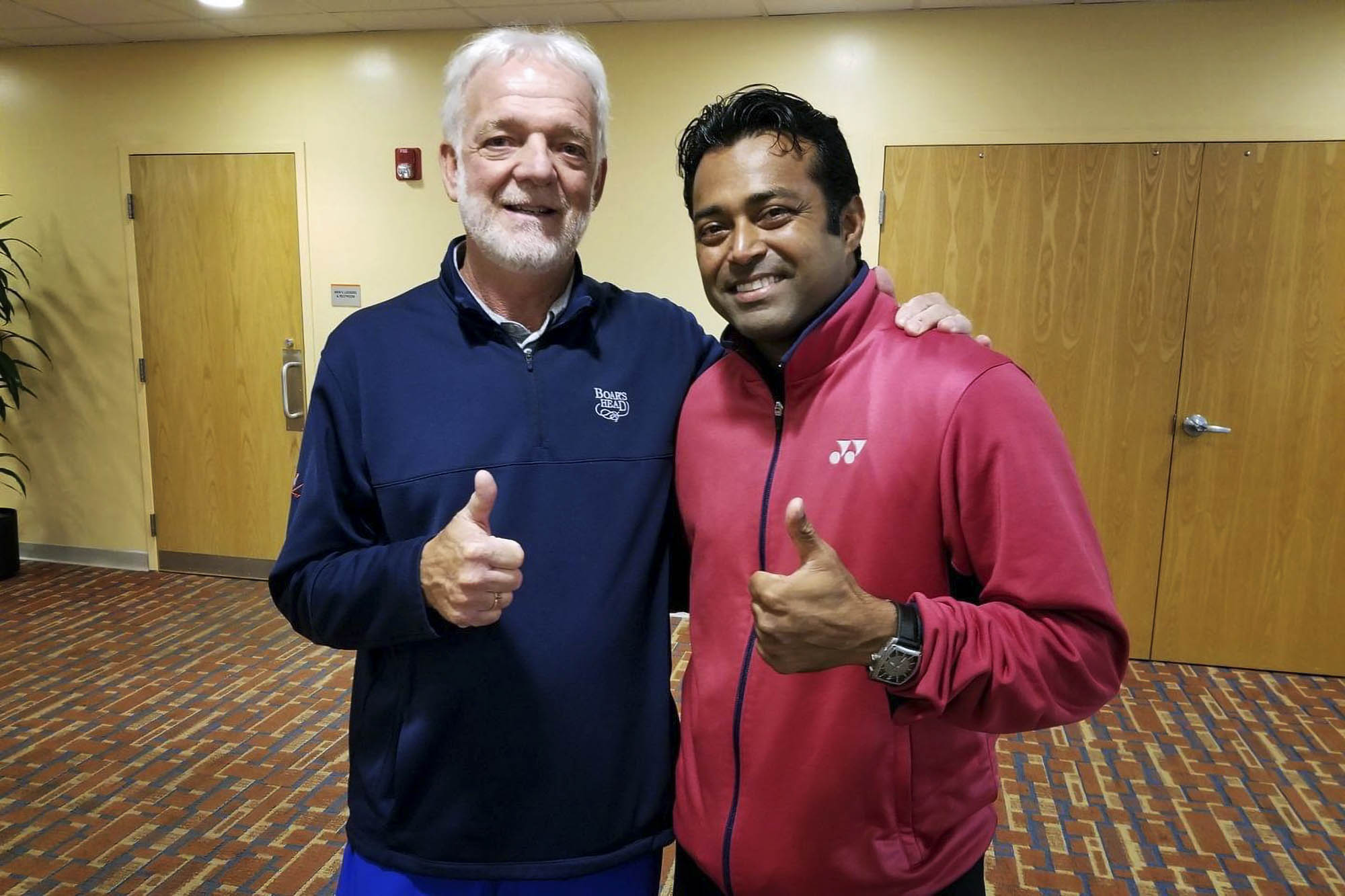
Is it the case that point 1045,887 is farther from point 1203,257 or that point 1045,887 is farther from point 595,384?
point 1203,257

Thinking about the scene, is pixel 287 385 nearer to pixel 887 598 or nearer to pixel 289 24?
pixel 289 24

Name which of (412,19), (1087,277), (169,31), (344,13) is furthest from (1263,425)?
(169,31)

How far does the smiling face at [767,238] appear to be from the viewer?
1213mm

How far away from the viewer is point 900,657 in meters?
1.00

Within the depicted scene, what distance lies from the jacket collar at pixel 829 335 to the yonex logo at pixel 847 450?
12cm

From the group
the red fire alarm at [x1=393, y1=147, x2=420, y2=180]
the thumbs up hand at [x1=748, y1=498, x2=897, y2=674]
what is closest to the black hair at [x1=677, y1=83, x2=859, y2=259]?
the thumbs up hand at [x1=748, y1=498, x2=897, y2=674]

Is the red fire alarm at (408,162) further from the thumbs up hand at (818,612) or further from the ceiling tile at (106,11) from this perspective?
the thumbs up hand at (818,612)

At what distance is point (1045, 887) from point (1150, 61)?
3.19 meters

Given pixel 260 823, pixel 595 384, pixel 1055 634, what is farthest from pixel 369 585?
pixel 260 823

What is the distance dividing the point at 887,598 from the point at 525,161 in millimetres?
839

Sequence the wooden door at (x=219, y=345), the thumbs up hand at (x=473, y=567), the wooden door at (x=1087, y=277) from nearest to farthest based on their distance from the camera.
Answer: the thumbs up hand at (x=473, y=567) < the wooden door at (x=1087, y=277) < the wooden door at (x=219, y=345)

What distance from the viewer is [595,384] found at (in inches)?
54.4

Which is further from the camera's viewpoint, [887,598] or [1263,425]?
[1263,425]

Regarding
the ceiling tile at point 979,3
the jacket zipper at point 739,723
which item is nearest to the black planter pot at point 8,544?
the jacket zipper at point 739,723
